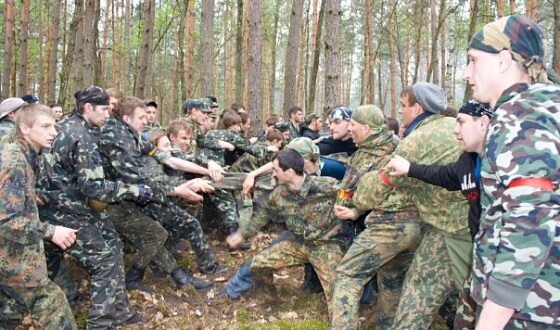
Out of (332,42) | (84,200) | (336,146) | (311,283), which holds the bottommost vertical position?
(311,283)

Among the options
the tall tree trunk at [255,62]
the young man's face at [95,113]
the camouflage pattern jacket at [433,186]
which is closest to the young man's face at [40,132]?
the young man's face at [95,113]

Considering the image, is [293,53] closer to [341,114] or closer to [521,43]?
[341,114]

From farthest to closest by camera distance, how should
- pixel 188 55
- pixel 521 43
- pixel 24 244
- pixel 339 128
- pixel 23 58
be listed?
pixel 23 58 < pixel 188 55 < pixel 339 128 < pixel 24 244 < pixel 521 43

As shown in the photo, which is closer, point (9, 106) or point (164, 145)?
point (164, 145)

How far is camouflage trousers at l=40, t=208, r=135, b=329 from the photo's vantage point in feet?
13.8

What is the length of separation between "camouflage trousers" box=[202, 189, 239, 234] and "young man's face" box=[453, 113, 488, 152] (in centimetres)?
434

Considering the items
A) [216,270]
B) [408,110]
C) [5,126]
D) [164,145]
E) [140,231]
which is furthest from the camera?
[5,126]

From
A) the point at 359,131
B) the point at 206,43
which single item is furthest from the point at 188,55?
the point at 359,131

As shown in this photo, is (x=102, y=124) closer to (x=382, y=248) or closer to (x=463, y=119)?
(x=382, y=248)

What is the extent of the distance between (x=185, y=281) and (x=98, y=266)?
4.17 feet

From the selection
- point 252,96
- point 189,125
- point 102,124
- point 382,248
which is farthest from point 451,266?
point 252,96

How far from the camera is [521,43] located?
1807mm

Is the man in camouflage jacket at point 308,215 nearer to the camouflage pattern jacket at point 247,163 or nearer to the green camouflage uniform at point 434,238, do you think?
the green camouflage uniform at point 434,238

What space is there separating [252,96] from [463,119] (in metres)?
7.00
